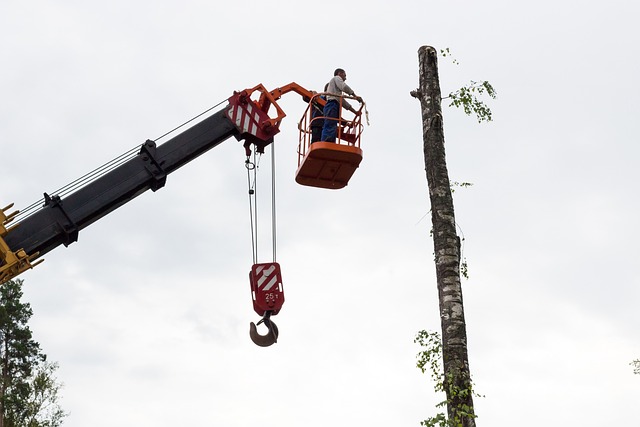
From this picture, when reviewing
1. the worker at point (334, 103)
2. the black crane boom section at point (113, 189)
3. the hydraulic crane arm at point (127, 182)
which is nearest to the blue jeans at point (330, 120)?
the worker at point (334, 103)

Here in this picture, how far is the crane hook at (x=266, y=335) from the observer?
1254cm

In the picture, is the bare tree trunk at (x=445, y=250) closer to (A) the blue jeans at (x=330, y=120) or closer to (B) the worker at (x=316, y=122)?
(A) the blue jeans at (x=330, y=120)

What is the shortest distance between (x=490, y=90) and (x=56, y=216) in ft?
23.8

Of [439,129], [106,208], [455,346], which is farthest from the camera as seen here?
[106,208]

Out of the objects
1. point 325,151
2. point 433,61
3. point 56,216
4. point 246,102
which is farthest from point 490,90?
point 56,216

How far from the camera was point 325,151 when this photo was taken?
1249cm

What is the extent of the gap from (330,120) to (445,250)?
397 centimetres

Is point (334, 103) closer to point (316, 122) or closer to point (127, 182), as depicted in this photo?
point (316, 122)

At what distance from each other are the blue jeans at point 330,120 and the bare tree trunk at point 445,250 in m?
2.14

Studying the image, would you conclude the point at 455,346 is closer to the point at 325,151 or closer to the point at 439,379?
the point at 439,379

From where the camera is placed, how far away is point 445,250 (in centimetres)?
986

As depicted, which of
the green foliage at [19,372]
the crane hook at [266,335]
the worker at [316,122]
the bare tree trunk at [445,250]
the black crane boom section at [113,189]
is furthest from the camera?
the green foliage at [19,372]

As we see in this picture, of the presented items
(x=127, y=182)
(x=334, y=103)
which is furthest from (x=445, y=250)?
(x=127, y=182)

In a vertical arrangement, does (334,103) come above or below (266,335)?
above
